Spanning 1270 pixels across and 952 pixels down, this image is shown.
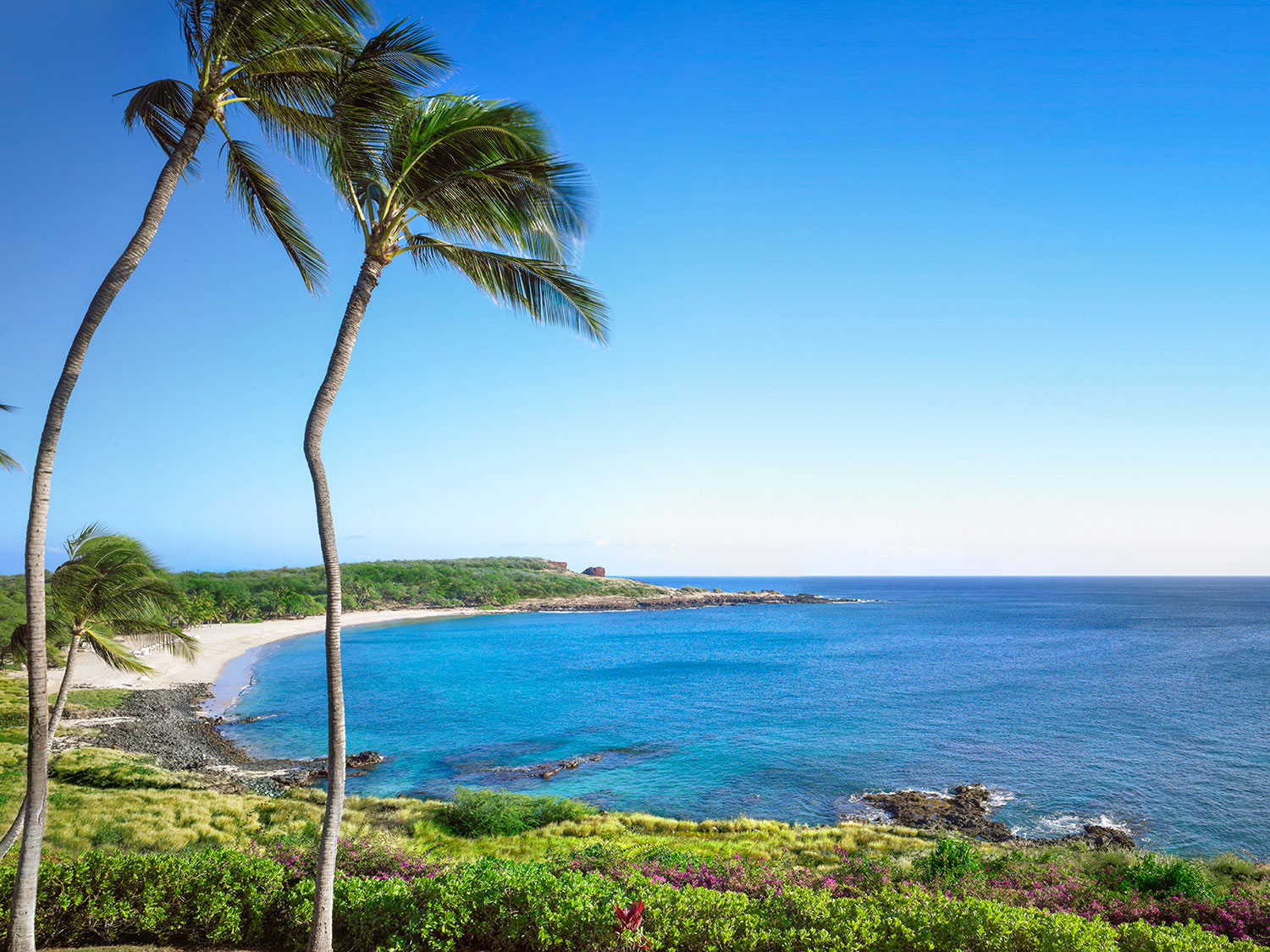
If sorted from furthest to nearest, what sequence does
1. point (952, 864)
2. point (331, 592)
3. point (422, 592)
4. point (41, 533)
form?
point (422, 592)
point (952, 864)
point (331, 592)
point (41, 533)

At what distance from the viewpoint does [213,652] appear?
208ft

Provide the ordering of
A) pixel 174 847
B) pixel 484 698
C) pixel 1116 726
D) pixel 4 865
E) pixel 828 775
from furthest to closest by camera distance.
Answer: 1. pixel 484 698
2. pixel 1116 726
3. pixel 828 775
4. pixel 174 847
5. pixel 4 865

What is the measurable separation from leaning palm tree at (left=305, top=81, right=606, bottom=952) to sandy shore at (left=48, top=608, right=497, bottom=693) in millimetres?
14275

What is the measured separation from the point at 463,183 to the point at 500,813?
61.1ft

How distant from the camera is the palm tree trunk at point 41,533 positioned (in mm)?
6070

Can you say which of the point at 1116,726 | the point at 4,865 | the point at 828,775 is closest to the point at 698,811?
the point at 828,775

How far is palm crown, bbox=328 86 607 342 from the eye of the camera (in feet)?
22.7

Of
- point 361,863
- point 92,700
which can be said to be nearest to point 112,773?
point 361,863

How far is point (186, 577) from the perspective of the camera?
91938 millimetres

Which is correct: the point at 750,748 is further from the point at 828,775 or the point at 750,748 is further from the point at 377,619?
the point at 377,619

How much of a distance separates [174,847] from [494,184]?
16.1m

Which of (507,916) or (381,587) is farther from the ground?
(507,916)

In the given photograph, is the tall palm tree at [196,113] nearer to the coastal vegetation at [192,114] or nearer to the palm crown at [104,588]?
the coastal vegetation at [192,114]

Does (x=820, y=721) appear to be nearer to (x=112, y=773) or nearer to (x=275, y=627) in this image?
(x=112, y=773)
